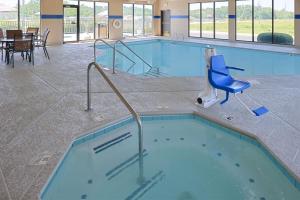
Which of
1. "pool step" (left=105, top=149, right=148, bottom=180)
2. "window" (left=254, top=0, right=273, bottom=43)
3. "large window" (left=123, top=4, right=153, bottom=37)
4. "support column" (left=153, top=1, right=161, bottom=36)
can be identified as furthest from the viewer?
"support column" (left=153, top=1, right=161, bottom=36)

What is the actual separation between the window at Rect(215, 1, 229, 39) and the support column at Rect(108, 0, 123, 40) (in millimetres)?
4941

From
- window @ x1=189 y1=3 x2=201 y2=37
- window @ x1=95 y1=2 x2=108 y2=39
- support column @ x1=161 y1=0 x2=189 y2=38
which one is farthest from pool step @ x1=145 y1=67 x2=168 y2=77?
support column @ x1=161 y1=0 x2=189 y2=38

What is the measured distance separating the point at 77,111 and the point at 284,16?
11534 mm

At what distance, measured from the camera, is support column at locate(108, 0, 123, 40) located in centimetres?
1614

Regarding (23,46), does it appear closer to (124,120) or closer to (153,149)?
(124,120)

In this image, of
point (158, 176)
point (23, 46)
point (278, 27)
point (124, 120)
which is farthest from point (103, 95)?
point (278, 27)

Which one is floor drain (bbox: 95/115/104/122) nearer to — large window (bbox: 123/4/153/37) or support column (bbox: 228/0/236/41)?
support column (bbox: 228/0/236/41)

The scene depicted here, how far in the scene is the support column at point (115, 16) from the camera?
16141 millimetres

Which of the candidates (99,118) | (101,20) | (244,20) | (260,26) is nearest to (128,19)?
(101,20)

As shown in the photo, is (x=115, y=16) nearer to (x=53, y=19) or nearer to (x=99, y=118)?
(x=53, y=19)

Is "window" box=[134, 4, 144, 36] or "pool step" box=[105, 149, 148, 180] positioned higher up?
"window" box=[134, 4, 144, 36]

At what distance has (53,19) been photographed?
13.4 meters

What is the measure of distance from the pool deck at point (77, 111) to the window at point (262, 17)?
8.14 meters

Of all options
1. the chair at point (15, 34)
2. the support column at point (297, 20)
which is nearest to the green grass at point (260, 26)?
the support column at point (297, 20)
